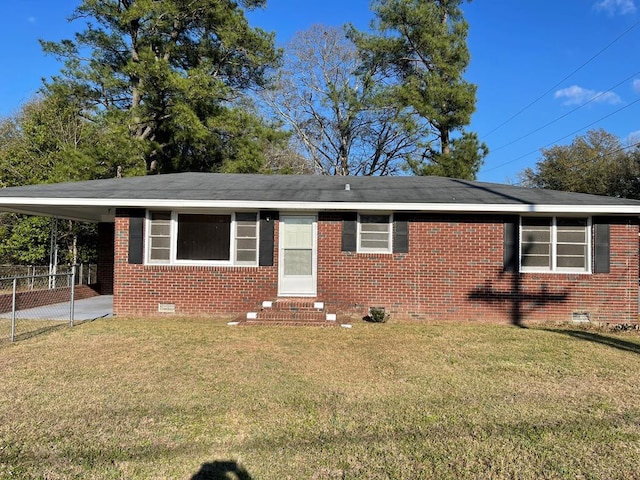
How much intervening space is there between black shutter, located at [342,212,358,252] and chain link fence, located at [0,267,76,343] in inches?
211

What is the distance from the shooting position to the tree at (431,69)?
20344 mm

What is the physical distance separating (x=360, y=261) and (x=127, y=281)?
16.8 ft

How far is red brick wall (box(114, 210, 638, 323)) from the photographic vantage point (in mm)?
Answer: 8984

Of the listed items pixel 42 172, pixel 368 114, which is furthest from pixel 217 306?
pixel 368 114

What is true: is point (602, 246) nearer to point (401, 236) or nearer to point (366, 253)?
point (401, 236)

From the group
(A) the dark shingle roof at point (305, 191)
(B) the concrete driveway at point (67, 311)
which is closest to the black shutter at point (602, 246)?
(A) the dark shingle roof at point (305, 191)

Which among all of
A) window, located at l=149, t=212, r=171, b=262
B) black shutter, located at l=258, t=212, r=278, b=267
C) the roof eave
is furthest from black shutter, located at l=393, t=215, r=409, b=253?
window, located at l=149, t=212, r=171, b=262

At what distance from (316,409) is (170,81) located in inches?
608

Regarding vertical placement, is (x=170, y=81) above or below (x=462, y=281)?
above

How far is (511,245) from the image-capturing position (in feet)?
29.8

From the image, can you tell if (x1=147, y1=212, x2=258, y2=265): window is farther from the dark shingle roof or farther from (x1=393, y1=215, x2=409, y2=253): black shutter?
(x1=393, y1=215, x2=409, y2=253): black shutter

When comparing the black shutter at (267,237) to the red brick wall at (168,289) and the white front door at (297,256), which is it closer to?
the white front door at (297,256)

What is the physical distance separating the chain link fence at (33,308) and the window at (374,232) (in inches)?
227

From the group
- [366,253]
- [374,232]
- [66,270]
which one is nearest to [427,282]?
[366,253]
